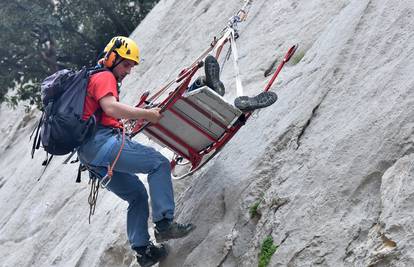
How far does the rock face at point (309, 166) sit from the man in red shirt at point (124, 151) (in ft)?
1.55

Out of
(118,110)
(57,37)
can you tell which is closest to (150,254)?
(118,110)

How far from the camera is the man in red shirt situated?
7473mm

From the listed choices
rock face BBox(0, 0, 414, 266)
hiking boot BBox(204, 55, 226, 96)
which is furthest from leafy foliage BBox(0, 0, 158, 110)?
hiking boot BBox(204, 55, 226, 96)

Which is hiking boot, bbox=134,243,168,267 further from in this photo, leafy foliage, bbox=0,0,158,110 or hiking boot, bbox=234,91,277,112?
leafy foliage, bbox=0,0,158,110

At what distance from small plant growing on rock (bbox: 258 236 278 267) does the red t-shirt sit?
2041 millimetres

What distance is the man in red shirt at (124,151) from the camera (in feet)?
24.5

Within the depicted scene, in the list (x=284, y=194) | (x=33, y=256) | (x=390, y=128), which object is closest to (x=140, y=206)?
(x=284, y=194)

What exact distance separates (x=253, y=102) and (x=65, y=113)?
6.05ft

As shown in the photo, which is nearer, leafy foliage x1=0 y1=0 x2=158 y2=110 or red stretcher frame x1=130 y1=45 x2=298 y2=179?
red stretcher frame x1=130 y1=45 x2=298 y2=179

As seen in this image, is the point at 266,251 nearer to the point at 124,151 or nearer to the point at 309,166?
the point at 309,166

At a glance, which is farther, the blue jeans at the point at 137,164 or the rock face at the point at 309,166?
the blue jeans at the point at 137,164

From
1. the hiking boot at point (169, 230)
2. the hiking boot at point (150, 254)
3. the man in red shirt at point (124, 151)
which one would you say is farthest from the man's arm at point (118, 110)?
the hiking boot at point (150, 254)

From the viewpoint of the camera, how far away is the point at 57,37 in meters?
22.3

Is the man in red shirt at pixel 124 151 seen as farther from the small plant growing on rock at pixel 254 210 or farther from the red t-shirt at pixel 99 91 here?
the small plant growing on rock at pixel 254 210
